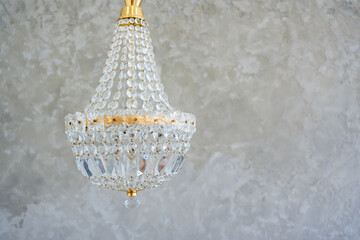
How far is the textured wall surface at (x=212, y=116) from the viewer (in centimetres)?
264

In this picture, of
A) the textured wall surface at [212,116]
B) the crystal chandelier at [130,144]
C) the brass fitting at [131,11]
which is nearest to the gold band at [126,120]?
the crystal chandelier at [130,144]

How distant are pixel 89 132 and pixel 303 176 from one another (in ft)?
5.74

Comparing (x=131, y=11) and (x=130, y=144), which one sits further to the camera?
(x=131, y=11)

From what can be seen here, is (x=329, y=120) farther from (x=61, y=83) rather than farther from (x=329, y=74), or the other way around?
(x=61, y=83)


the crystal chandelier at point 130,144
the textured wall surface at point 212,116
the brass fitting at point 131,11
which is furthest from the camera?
the textured wall surface at point 212,116

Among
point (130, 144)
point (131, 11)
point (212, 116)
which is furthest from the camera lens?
point (212, 116)

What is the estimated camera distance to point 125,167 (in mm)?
1526

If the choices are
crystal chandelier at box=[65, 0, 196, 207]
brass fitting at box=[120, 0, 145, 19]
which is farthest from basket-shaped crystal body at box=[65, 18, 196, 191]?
brass fitting at box=[120, 0, 145, 19]

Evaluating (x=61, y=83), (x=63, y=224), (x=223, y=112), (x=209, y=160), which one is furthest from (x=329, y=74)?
(x=63, y=224)

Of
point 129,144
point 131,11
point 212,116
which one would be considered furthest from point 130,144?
point 212,116

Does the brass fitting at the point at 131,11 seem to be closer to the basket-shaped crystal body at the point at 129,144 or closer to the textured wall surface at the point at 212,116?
the basket-shaped crystal body at the point at 129,144

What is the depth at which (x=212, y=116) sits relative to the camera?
2.77 m

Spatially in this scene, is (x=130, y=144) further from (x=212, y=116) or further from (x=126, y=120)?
(x=212, y=116)

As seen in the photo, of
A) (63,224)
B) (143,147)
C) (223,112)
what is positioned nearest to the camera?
(143,147)
